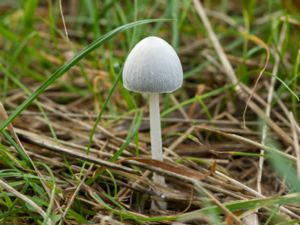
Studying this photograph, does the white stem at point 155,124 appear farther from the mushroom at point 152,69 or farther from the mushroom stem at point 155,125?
the mushroom at point 152,69

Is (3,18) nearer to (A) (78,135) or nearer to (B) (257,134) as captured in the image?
(A) (78,135)

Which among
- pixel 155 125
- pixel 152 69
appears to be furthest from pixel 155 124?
pixel 152 69

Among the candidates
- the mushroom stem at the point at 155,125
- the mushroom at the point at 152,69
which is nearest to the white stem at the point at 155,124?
the mushroom stem at the point at 155,125

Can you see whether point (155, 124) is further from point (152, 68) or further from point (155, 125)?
point (152, 68)

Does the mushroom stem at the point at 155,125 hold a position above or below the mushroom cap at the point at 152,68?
below

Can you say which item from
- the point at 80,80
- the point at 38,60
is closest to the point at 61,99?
the point at 80,80

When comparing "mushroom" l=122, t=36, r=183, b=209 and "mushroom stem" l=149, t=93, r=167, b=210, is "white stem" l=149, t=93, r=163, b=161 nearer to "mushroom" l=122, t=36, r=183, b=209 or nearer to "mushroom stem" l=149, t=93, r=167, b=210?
"mushroom stem" l=149, t=93, r=167, b=210

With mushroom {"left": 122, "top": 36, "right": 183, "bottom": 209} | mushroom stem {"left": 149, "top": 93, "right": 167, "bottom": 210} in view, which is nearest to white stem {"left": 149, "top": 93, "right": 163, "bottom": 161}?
mushroom stem {"left": 149, "top": 93, "right": 167, "bottom": 210}
